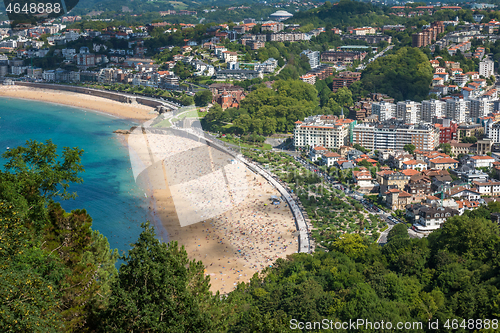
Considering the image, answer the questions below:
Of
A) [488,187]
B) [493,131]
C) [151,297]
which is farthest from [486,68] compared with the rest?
[151,297]

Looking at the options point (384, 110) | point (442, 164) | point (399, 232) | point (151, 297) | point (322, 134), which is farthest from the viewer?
point (384, 110)

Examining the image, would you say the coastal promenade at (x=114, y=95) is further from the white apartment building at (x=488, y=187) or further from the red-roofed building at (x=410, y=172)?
the white apartment building at (x=488, y=187)

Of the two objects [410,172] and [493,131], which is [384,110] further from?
[410,172]

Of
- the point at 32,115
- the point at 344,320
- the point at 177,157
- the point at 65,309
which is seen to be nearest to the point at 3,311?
the point at 65,309

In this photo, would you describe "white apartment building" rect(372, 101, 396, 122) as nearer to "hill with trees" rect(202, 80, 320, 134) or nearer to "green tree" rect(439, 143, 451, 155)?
"hill with trees" rect(202, 80, 320, 134)

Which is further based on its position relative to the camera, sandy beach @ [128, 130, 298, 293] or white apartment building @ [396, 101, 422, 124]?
white apartment building @ [396, 101, 422, 124]

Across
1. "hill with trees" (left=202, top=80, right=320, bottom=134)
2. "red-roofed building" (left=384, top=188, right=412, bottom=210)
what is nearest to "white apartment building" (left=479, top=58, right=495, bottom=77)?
"hill with trees" (left=202, top=80, right=320, bottom=134)
